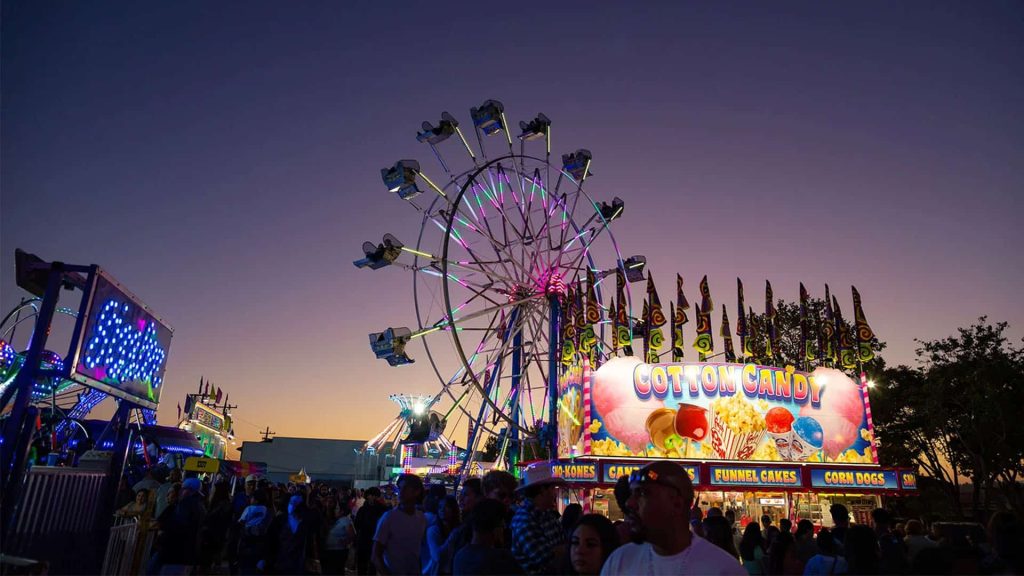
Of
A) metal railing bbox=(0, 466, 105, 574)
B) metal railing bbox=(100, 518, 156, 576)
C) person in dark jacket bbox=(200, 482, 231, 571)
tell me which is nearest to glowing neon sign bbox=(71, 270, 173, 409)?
metal railing bbox=(0, 466, 105, 574)

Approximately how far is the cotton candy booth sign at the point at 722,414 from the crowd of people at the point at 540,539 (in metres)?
12.5

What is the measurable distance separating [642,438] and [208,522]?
1535 centimetres

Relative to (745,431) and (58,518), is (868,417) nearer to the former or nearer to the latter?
(745,431)

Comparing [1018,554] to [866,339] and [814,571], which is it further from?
[866,339]

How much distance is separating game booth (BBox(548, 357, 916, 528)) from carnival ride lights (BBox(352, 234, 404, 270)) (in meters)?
8.64

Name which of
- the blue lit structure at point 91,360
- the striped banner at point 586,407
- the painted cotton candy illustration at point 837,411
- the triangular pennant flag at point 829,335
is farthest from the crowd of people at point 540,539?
the triangular pennant flag at point 829,335

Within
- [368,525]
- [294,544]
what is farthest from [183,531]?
[368,525]

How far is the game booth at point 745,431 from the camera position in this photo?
20.4 m

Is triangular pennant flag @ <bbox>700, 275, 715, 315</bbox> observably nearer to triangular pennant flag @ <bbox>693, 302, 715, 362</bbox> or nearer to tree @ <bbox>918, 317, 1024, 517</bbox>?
triangular pennant flag @ <bbox>693, 302, 715, 362</bbox>

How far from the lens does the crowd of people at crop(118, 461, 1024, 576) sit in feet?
9.11

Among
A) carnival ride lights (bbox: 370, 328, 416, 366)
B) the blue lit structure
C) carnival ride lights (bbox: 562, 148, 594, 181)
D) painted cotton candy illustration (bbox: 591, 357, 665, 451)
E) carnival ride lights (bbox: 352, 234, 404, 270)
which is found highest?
carnival ride lights (bbox: 562, 148, 594, 181)

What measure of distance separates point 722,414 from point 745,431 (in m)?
1.03

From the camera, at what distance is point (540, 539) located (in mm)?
4512

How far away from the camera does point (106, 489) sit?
7.14m
